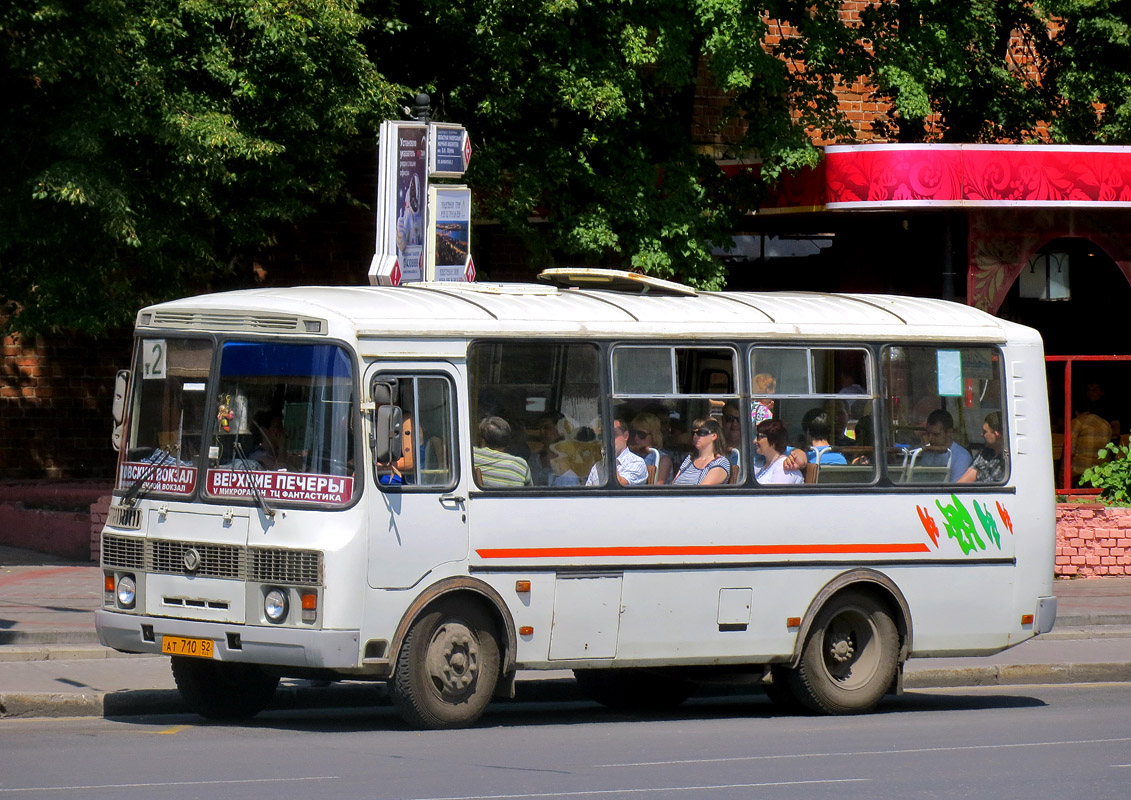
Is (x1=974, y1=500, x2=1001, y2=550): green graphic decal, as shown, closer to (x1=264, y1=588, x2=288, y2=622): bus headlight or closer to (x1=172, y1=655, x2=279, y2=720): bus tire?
(x1=172, y1=655, x2=279, y2=720): bus tire

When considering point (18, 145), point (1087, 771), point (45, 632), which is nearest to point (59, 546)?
point (18, 145)

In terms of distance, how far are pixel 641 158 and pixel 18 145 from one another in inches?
274

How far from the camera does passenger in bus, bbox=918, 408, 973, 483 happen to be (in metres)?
12.1

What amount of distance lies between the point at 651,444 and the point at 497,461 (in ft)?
3.64

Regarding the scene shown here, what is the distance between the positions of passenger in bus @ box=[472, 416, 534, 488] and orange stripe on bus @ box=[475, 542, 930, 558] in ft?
1.32

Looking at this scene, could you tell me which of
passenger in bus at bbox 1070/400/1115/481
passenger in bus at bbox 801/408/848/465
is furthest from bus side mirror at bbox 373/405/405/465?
passenger in bus at bbox 1070/400/1115/481

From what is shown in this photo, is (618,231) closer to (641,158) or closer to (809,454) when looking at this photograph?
(641,158)

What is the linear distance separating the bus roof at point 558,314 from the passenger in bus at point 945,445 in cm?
55

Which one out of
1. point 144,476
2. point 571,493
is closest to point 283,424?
point 144,476

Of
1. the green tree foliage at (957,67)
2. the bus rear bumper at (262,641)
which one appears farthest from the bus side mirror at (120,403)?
the green tree foliage at (957,67)

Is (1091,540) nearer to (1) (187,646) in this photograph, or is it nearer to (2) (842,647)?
(2) (842,647)

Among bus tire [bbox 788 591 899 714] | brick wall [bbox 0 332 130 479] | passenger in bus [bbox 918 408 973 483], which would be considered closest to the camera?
bus tire [bbox 788 591 899 714]

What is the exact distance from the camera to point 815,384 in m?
11.8

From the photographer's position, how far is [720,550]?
11.2 m
